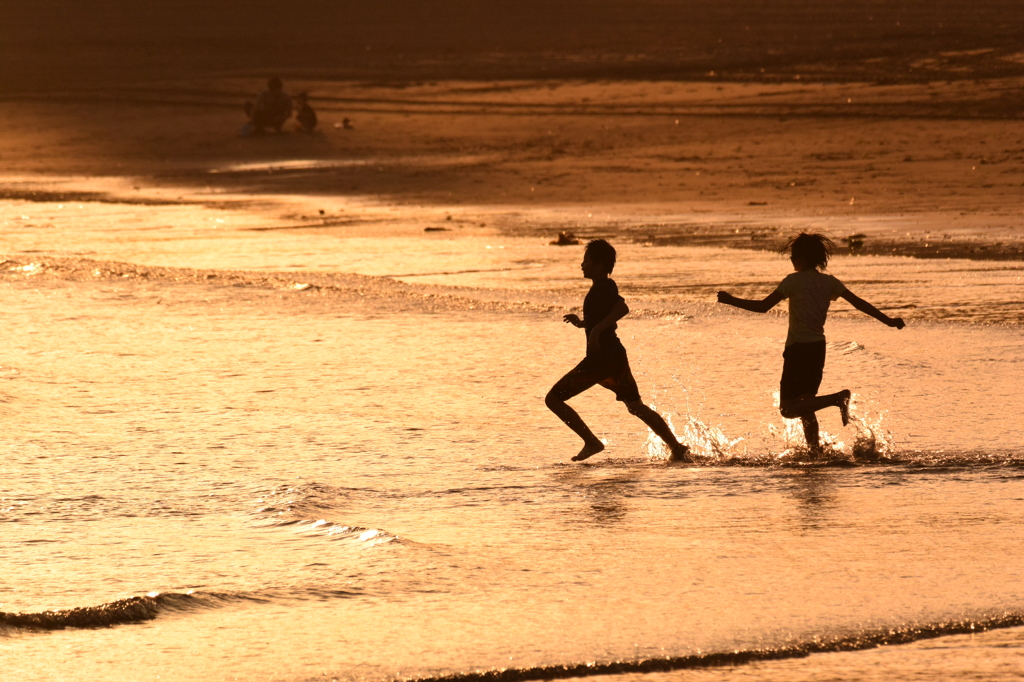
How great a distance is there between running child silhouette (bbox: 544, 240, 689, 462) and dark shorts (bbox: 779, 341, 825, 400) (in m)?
0.52

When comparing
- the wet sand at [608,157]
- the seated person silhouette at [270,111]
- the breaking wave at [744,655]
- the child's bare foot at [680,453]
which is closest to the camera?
the breaking wave at [744,655]

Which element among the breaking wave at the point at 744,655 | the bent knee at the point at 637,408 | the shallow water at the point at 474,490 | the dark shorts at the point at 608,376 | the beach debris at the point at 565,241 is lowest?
the breaking wave at the point at 744,655

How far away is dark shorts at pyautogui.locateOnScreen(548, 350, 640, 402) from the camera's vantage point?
6.92 metres

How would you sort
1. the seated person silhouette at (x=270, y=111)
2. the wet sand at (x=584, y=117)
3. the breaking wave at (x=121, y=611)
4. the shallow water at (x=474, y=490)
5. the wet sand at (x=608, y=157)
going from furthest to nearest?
the seated person silhouette at (x=270, y=111)
the wet sand at (x=584, y=117)
the wet sand at (x=608, y=157)
the breaking wave at (x=121, y=611)
the shallow water at (x=474, y=490)

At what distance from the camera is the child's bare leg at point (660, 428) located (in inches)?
271

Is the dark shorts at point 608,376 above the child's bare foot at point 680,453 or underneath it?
above

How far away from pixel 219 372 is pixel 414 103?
891 inches

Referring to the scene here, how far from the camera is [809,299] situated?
695 cm

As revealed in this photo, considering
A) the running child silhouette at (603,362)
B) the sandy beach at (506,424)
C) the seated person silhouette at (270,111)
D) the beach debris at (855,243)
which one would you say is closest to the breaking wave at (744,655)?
the sandy beach at (506,424)

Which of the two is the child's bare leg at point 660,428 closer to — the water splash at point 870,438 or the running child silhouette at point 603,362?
the running child silhouette at point 603,362

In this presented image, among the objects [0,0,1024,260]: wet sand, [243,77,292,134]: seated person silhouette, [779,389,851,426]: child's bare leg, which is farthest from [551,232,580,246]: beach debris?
[243,77,292,134]: seated person silhouette

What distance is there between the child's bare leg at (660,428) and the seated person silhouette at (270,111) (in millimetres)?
21666

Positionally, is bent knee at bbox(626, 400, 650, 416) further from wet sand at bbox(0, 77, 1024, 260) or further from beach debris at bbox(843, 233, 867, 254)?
beach debris at bbox(843, 233, 867, 254)

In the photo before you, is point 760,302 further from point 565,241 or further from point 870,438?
point 565,241
